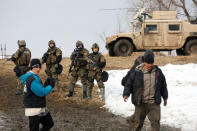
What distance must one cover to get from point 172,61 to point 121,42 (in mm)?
3081

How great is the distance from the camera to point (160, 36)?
1712 cm

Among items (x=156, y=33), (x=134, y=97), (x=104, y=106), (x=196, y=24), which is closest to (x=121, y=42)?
(x=156, y=33)

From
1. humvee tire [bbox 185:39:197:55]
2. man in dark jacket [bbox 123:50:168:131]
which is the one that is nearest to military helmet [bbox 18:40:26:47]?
man in dark jacket [bbox 123:50:168:131]

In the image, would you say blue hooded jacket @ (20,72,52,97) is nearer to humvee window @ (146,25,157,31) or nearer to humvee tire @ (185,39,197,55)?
humvee window @ (146,25,157,31)

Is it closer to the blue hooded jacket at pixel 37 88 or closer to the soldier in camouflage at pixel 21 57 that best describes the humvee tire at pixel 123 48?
the soldier in camouflage at pixel 21 57

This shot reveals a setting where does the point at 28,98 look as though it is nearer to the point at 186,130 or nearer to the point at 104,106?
the point at 186,130

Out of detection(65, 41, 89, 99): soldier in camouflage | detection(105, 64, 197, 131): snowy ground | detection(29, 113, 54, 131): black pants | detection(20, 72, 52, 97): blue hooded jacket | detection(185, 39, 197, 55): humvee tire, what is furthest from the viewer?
detection(185, 39, 197, 55): humvee tire

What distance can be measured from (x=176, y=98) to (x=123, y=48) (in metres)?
9.00

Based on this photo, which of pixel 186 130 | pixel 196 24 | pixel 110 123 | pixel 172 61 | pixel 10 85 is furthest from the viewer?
pixel 196 24

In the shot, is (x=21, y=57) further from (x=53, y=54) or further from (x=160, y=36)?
(x=160, y=36)

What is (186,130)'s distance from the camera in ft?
20.9

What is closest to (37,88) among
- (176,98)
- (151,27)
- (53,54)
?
(176,98)

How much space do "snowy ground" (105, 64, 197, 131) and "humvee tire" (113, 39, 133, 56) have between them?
296 cm

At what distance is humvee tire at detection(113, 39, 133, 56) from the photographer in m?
17.5
